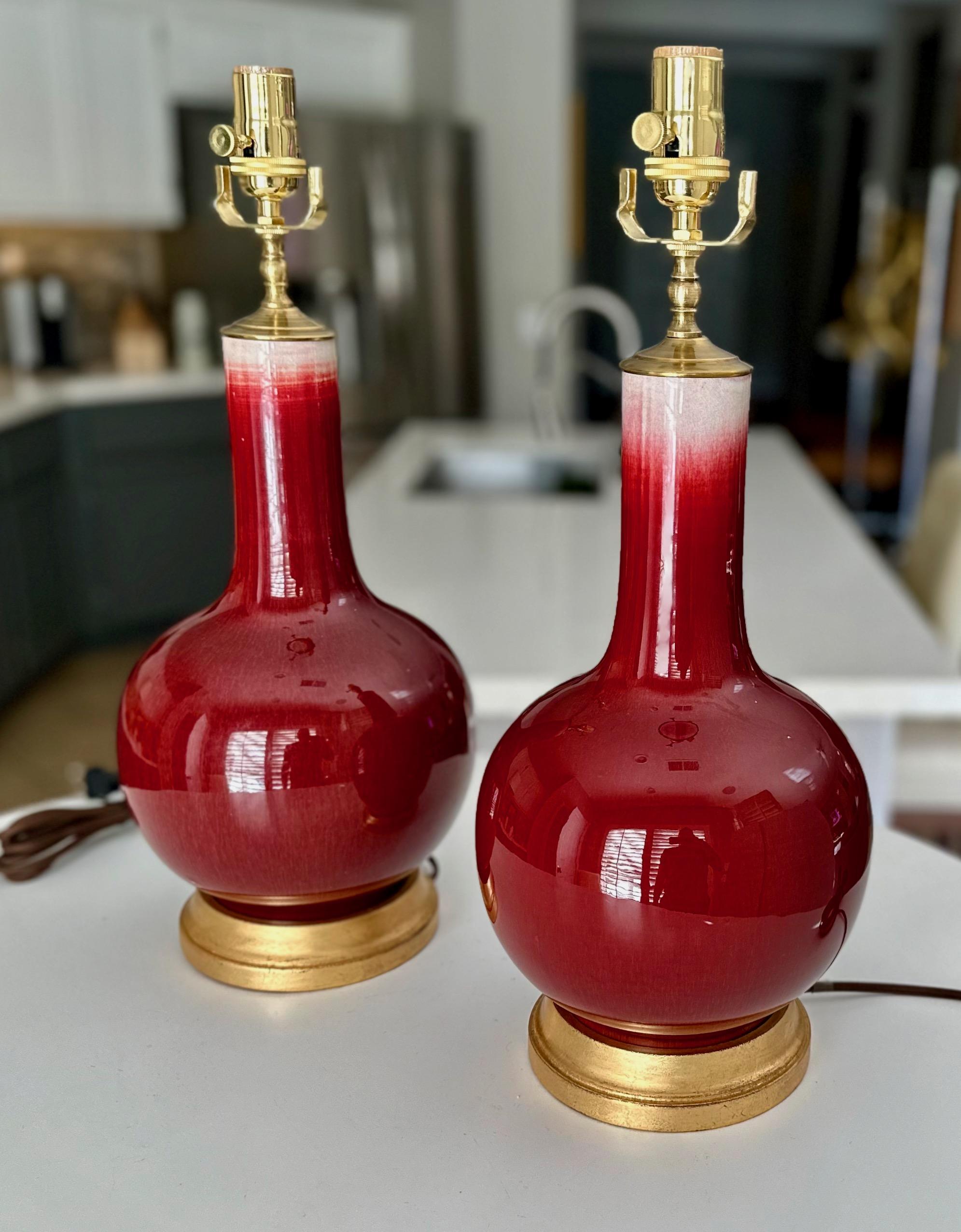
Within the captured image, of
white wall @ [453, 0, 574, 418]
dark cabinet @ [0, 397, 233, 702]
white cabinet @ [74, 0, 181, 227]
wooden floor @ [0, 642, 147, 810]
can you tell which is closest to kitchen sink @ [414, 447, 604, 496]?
wooden floor @ [0, 642, 147, 810]

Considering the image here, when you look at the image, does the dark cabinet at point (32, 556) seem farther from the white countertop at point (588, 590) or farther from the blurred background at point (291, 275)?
the white countertop at point (588, 590)

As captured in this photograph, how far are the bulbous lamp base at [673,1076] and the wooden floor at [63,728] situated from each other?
2.30 metres

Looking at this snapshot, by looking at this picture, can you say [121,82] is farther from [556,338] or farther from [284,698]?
[284,698]

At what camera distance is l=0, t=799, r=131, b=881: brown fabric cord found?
2.46ft

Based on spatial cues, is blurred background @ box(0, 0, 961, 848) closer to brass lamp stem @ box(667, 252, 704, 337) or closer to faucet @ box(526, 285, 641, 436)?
faucet @ box(526, 285, 641, 436)

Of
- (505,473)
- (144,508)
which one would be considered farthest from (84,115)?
(505,473)

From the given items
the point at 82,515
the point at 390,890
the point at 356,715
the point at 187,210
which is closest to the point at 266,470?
the point at 356,715

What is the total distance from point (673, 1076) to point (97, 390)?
357 centimetres

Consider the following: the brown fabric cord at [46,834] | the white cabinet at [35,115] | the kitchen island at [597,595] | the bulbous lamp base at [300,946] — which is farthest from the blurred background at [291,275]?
the bulbous lamp base at [300,946]

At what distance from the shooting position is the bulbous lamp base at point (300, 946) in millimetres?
625

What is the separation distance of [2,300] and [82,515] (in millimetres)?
906

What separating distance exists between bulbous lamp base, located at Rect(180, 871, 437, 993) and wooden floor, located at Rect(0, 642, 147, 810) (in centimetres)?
213

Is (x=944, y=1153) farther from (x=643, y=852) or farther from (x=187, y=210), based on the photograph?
(x=187, y=210)

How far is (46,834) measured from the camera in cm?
77
